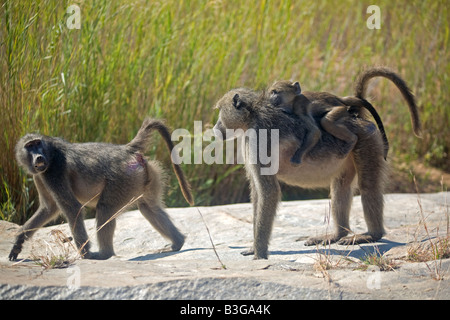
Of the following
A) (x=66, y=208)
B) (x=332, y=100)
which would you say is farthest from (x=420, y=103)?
(x=66, y=208)

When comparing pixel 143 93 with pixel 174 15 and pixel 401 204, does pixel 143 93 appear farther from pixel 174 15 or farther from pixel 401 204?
pixel 401 204

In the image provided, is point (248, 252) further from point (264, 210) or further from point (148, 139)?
point (148, 139)

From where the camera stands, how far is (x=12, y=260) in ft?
13.5

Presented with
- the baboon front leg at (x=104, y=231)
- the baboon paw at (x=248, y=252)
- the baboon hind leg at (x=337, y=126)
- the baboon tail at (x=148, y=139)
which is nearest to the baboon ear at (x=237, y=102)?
the baboon hind leg at (x=337, y=126)

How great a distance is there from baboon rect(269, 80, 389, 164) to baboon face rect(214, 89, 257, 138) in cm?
19

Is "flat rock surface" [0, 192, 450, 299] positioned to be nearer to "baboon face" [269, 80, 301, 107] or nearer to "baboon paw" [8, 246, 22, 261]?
"baboon paw" [8, 246, 22, 261]

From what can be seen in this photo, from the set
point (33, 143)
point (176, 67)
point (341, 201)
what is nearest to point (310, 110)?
point (341, 201)

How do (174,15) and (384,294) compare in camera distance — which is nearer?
(384,294)

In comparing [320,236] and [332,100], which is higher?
[332,100]

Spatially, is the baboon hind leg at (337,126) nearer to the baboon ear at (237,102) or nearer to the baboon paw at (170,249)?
the baboon ear at (237,102)

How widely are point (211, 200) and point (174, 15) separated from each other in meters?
2.25

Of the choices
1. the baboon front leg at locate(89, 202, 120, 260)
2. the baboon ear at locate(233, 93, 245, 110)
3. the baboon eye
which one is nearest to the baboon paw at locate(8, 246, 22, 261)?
the baboon front leg at locate(89, 202, 120, 260)

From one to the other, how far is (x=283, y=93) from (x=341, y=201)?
102cm

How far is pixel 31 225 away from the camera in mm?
4285
